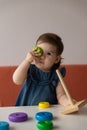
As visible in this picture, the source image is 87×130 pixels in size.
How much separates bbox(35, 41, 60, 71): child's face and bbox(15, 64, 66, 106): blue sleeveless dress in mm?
35

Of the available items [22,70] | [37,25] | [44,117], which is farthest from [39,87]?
[37,25]

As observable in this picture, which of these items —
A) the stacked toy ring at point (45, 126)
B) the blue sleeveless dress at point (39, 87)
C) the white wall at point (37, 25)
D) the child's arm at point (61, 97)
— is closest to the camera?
the stacked toy ring at point (45, 126)

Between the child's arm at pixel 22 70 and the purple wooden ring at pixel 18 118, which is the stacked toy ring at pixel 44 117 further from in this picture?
the child's arm at pixel 22 70

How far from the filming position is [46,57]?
1032 mm

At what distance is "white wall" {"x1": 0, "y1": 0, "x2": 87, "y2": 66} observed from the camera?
165cm

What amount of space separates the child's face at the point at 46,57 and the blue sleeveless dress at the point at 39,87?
0.04 metres

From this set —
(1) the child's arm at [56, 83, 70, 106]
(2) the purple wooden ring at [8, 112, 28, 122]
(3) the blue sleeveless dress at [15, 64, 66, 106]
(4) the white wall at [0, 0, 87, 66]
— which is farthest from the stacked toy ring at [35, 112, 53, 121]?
(4) the white wall at [0, 0, 87, 66]

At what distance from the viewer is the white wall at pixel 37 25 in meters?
1.65

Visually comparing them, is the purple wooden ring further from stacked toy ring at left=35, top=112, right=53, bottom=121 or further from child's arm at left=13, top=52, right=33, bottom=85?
child's arm at left=13, top=52, right=33, bottom=85

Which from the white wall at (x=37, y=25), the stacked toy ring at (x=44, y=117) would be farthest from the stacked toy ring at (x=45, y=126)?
the white wall at (x=37, y=25)

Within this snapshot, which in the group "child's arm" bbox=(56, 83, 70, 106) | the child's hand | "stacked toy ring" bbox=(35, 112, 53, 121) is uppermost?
the child's hand

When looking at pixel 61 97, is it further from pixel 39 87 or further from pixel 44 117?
pixel 44 117

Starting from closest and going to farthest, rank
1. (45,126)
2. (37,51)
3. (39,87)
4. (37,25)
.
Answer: (45,126)
(37,51)
(39,87)
(37,25)

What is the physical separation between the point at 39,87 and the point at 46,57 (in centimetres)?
12
